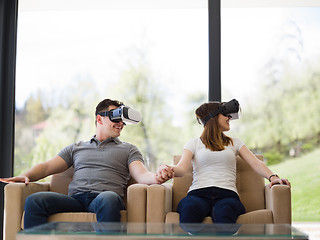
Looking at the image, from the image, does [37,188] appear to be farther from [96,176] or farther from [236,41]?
[236,41]

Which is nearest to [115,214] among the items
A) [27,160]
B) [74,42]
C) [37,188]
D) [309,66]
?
[37,188]

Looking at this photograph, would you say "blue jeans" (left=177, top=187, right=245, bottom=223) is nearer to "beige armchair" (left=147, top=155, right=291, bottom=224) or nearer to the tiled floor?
"beige armchair" (left=147, top=155, right=291, bottom=224)

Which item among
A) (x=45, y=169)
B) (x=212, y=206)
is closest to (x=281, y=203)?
(x=212, y=206)

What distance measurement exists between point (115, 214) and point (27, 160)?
1.71m

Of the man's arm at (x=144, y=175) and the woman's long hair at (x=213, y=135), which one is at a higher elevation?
the woman's long hair at (x=213, y=135)

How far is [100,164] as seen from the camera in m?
3.38

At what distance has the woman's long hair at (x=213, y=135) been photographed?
341cm

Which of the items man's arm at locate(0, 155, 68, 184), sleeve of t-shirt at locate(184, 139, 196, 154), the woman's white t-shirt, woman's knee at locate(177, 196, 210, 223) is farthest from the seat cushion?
sleeve of t-shirt at locate(184, 139, 196, 154)

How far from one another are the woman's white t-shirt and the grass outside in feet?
2.94

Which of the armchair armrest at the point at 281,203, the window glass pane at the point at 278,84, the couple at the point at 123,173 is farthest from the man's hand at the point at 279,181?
the window glass pane at the point at 278,84

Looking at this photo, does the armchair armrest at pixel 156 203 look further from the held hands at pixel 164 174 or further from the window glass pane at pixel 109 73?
the window glass pane at pixel 109 73

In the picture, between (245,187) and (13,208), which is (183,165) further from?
(13,208)

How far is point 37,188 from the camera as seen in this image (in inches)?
130

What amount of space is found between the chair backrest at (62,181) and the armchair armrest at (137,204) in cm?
48
